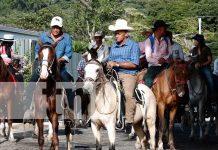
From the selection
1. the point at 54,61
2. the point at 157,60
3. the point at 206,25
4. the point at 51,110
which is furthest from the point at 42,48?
the point at 206,25

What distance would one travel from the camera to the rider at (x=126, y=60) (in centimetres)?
1328

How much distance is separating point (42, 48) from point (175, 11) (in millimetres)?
74196

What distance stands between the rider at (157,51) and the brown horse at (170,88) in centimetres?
19

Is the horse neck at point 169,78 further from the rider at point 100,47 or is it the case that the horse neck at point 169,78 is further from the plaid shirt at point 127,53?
the plaid shirt at point 127,53

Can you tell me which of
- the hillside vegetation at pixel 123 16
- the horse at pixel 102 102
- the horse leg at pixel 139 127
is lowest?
the horse leg at pixel 139 127

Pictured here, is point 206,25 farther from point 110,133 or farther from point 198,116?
point 110,133

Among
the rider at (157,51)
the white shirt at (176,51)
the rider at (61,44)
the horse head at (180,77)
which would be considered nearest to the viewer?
the rider at (61,44)

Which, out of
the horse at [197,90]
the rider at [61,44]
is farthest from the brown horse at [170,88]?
the horse at [197,90]

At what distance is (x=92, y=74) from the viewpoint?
1209 cm

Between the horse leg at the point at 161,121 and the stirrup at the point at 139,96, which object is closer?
the stirrup at the point at 139,96

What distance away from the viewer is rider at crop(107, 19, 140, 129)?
13.3 meters

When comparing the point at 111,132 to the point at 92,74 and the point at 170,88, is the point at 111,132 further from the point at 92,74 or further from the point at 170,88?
the point at 170,88

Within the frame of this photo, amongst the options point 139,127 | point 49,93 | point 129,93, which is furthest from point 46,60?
point 139,127

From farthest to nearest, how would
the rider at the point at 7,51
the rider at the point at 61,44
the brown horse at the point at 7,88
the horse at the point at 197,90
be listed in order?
1. the horse at the point at 197,90
2. the rider at the point at 7,51
3. the brown horse at the point at 7,88
4. the rider at the point at 61,44
